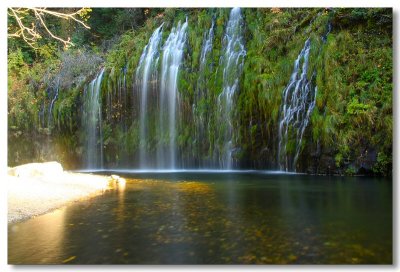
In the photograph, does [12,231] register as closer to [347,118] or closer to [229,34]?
[347,118]

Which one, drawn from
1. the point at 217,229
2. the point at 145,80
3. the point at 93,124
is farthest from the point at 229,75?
the point at 217,229

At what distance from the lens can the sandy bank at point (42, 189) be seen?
5.43 metres

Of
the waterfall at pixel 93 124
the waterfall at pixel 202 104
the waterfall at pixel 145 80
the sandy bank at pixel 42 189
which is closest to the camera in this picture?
the sandy bank at pixel 42 189

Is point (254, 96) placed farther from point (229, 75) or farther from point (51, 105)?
point (51, 105)

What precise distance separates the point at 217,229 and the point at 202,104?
7.66m

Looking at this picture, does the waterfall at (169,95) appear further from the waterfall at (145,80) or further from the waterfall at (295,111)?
the waterfall at (295,111)

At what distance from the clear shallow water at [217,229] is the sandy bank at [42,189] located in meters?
0.26

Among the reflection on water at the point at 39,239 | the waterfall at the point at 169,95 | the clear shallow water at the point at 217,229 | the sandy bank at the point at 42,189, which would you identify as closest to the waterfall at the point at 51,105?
the waterfall at the point at 169,95

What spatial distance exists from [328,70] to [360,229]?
18.6 feet

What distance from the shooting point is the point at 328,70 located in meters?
9.44

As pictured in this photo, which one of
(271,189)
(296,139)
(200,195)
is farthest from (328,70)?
(200,195)

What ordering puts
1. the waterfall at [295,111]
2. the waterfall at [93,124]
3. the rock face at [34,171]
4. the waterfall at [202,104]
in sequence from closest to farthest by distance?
the rock face at [34,171] < the waterfall at [295,111] < the waterfall at [202,104] < the waterfall at [93,124]

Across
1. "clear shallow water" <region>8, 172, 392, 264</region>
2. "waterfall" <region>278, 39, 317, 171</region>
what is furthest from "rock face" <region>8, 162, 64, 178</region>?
"waterfall" <region>278, 39, 317, 171</region>

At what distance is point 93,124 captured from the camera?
1385cm
